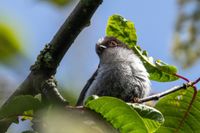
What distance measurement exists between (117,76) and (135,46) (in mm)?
596

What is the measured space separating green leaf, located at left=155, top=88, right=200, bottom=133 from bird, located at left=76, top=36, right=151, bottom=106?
775 millimetres

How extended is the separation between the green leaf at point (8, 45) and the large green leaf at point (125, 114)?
645 mm

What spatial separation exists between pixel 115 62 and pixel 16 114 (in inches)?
66.6

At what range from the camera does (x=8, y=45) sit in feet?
2.19

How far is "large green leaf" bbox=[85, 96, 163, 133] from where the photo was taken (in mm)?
1298

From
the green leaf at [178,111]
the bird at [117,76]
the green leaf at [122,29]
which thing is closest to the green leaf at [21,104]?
the green leaf at [178,111]

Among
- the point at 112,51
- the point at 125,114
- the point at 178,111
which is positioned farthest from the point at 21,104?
the point at 112,51

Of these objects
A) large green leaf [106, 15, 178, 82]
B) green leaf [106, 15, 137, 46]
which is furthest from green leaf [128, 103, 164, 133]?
green leaf [106, 15, 137, 46]

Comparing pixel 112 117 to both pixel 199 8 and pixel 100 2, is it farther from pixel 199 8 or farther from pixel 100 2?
pixel 199 8

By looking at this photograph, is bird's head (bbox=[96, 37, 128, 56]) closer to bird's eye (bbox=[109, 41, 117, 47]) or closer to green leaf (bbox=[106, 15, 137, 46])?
bird's eye (bbox=[109, 41, 117, 47])

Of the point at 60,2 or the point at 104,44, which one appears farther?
the point at 104,44

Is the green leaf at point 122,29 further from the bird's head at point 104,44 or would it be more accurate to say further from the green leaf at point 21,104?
the green leaf at point 21,104

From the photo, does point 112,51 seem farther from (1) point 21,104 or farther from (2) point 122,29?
(1) point 21,104

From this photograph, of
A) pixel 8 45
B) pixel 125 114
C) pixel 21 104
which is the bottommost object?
pixel 21 104
